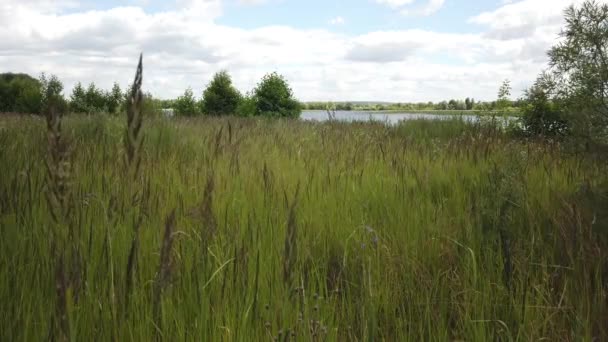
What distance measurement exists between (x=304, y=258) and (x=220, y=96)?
2405 cm

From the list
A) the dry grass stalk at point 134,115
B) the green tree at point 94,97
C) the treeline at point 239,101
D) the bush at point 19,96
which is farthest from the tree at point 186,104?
the dry grass stalk at point 134,115

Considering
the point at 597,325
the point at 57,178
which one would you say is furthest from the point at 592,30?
the point at 57,178

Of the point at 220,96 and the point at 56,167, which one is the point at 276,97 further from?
the point at 56,167

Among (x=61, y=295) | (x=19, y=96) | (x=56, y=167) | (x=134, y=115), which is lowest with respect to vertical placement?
(x=61, y=295)

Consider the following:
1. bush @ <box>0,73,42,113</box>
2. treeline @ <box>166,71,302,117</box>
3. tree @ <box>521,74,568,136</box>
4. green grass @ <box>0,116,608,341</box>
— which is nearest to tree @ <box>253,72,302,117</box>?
treeline @ <box>166,71,302,117</box>

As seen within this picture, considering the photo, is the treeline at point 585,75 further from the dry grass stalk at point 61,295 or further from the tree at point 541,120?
the tree at point 541,120

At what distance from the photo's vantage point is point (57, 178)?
1066mm

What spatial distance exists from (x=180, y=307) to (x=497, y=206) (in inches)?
69.3

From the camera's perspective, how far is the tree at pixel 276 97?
2255cm

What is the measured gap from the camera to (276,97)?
2267cm

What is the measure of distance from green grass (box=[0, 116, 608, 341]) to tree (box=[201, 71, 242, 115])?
21.7m

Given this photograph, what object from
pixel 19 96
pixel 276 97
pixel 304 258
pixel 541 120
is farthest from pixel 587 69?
pixel 19 96

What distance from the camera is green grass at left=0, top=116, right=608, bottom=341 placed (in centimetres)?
146

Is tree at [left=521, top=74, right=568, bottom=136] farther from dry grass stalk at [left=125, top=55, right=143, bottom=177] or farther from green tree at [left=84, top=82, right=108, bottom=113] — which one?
green tree at [left=84, top=82, right=108, bottom=113]
